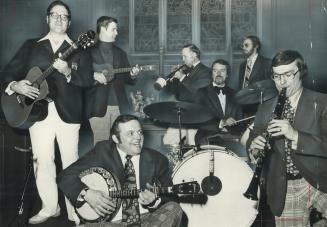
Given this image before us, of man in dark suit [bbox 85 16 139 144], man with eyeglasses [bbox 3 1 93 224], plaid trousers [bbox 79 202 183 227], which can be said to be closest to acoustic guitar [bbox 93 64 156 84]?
man in dark suit [bbox 85 16 139 144]

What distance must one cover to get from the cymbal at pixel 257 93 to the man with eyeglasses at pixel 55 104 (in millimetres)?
1502

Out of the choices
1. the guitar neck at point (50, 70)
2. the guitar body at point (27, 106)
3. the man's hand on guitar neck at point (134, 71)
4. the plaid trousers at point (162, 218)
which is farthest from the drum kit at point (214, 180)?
the guitar body at point (27, 106)

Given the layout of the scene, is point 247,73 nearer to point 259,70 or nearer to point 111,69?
point 259,70

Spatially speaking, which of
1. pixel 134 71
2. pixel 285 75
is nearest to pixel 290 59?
pixel 285 75

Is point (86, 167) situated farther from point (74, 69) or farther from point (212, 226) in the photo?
point (212, 226)

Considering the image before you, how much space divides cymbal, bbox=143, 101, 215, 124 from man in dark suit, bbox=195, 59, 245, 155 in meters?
0.07

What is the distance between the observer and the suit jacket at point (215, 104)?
17.3ft

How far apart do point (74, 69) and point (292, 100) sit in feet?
7.03

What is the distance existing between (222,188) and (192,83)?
106cm

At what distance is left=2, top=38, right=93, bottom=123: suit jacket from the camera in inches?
208

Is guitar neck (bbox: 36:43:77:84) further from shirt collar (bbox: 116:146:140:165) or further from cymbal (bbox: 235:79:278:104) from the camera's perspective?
cymbal (bbox: 235:79:278:104)

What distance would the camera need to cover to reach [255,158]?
16.9 ft

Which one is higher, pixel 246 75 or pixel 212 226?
pixel 246 75

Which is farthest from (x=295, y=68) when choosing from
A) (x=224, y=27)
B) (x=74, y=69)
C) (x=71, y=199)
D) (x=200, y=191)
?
(x=71, y=199)
